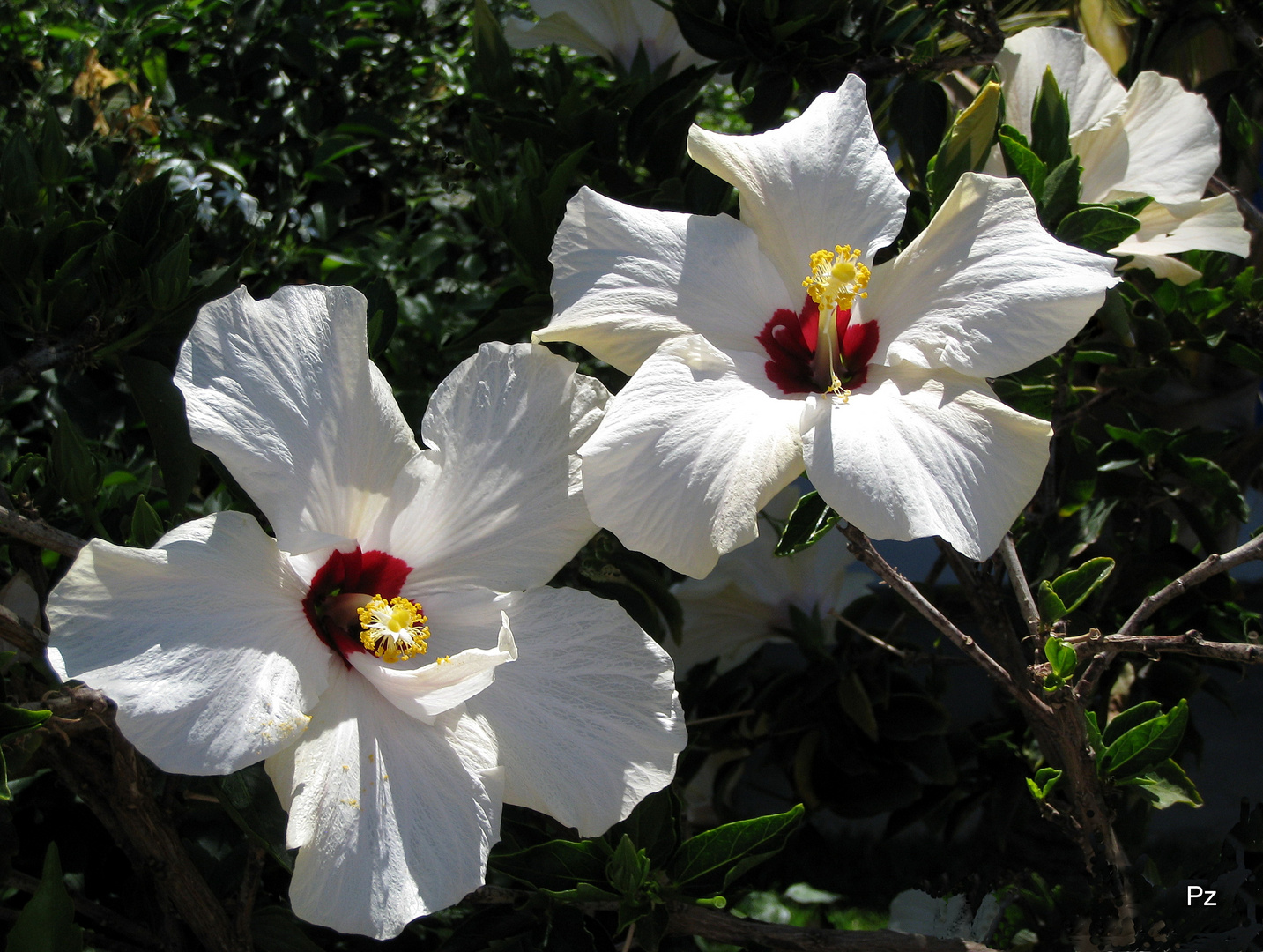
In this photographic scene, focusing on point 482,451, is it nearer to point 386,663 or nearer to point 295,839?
point 386,663

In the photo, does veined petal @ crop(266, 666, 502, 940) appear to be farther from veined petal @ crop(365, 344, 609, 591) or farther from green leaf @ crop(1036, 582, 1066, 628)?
green leaf @ crop(1036, 582, 1066, 628)

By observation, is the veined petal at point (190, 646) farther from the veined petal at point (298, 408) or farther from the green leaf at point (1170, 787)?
the green leaf at point (1170, 787)

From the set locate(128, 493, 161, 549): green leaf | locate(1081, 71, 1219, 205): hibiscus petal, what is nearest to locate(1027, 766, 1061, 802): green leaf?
locate(1081, 71, 1219, 205): hibiscus petal

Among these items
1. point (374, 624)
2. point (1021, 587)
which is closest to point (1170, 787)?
point (1021, 587)

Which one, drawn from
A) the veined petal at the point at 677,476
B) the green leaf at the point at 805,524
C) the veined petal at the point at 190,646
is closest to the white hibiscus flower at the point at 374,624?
the veined petal at the point at 190,646

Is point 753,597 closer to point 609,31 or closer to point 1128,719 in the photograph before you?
point 1128,719

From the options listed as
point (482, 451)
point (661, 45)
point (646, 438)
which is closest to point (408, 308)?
point (661, 45)
